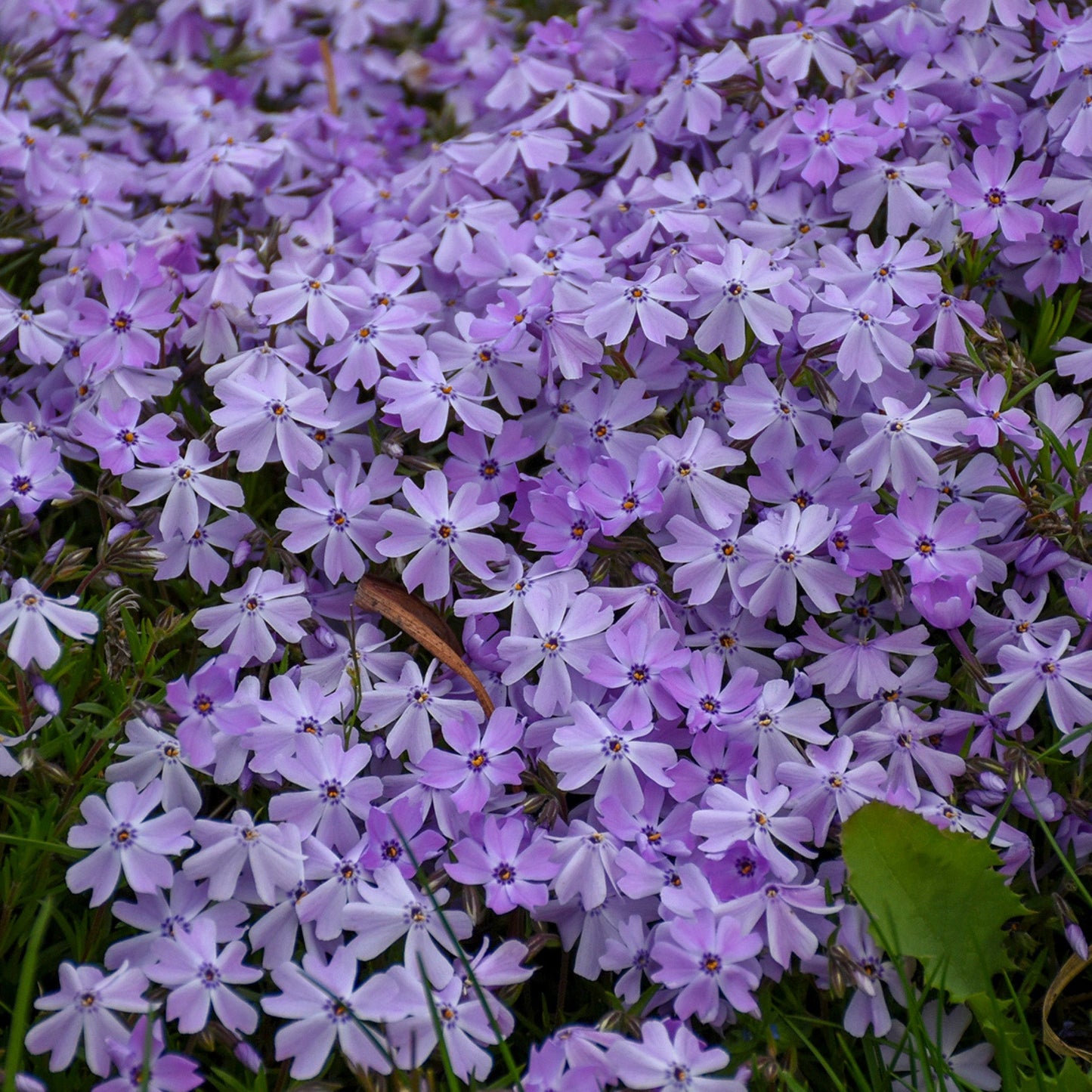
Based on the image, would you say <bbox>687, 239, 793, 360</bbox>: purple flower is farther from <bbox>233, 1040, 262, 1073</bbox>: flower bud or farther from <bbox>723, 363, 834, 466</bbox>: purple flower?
<bbox>233, 1040, 262, 1073</bbox>: flower bud

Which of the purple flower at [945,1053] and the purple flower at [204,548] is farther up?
the purple flower at [204,548]

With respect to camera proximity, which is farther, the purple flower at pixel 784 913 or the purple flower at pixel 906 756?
the purple flower at pixel 906 756

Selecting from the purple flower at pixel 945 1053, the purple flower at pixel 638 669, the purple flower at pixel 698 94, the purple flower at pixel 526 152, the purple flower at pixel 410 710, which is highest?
the purple flower at pixel 698 94

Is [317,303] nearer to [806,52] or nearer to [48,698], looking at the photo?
[48,698]

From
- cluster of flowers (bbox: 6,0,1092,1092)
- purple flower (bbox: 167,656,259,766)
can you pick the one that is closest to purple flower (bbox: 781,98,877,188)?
cluster of flowers (bbox: 6,0,1092,1092)

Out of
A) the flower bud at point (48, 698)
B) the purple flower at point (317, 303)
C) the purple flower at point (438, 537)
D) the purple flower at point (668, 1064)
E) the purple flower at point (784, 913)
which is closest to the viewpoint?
the purple flower at point (668, 1064)

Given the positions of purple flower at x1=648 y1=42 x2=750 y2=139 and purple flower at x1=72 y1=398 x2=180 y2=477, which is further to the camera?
purple flower at x1=648 y1=42 x2=750 y2=139

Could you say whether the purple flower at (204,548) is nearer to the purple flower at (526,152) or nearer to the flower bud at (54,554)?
the flower bud at (54,554)

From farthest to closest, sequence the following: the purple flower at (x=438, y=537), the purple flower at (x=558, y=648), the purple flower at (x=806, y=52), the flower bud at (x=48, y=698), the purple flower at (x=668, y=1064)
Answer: the purple flower at (x=806, y=52) < the purple flower at (x=438, y=537) < the purple flower at (x=558, y=648) < the flower bud at (x=48, y=698) < the purple flower at (x=668, y=1064)

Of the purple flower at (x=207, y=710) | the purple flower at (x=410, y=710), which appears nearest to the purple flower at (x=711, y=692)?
the purple flower at (x=410, y=710)
